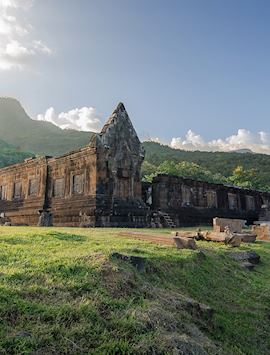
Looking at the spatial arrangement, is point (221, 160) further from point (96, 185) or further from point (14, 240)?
point (14, 240)

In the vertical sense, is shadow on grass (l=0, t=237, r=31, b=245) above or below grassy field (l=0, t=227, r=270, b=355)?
above

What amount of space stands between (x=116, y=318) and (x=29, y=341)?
125 centimetres

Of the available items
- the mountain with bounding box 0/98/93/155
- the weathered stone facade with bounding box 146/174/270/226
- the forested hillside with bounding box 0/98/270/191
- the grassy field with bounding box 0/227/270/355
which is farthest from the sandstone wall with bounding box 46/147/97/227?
the mountain with bounding box 0/98/93/155

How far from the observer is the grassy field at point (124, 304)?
3.97 m

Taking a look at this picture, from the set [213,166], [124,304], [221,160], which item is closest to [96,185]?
[124,304]

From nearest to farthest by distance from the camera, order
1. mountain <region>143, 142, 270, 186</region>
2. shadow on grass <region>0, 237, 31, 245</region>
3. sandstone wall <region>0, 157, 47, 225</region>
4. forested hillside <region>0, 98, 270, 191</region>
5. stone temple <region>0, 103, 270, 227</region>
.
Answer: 1. shadow on grass <region>0, 237, 31, 245</region>
2. stone temple <region>0, 103, 270, 227</region>
3. sandstone wall <region>0, 157, 47, 225</region>
4. forested hillside <region>0, 98, 270, 191</region>
5. mountain <region>143, 142, 270, 186</region>

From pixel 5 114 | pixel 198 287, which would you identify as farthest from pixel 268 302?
pixel 5 114

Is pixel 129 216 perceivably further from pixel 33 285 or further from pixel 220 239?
pixel 33 285

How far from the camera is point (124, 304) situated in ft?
16.3

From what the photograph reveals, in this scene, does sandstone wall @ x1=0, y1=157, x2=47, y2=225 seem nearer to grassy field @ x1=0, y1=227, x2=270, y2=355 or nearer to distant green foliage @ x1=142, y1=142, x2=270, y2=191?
distant green foliage @ x1=142, y1=142, x2=270, y2=191

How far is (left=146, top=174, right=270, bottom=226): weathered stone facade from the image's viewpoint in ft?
88.4

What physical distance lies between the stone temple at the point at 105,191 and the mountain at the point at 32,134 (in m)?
78.3

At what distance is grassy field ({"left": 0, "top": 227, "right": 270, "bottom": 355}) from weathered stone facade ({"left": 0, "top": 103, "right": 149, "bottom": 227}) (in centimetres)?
1250

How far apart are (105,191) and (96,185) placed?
717mm
